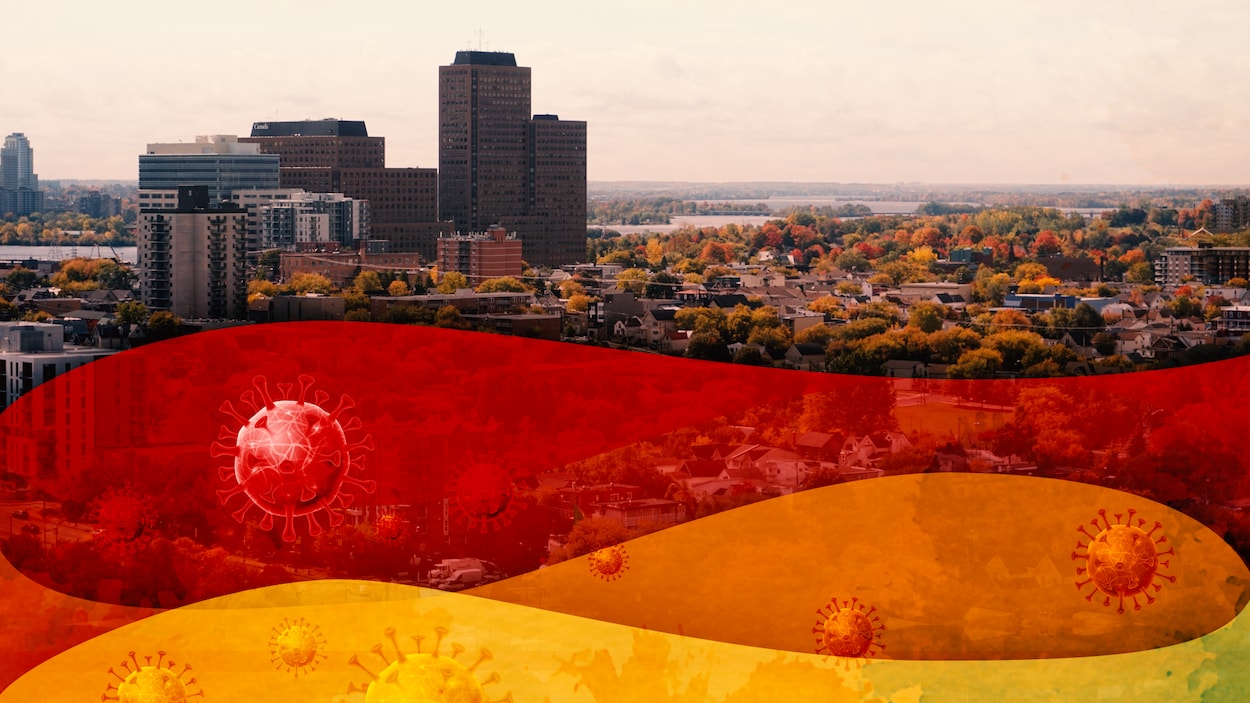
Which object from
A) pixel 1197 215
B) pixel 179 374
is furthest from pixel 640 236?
pixel 179 374

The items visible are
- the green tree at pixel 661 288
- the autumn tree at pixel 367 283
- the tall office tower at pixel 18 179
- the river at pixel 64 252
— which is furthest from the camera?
the tall office tower at pixel 18 179

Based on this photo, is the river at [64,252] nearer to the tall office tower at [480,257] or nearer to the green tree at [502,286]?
the tall office tower at [480,257]

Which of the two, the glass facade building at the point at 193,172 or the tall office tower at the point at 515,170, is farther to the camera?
the tall office tower at the point at 515,170

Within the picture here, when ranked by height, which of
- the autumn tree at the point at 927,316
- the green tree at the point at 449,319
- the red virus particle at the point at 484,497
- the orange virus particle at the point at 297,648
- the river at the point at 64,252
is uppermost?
the river at the point at 64,252

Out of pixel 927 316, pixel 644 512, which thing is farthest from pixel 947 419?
pixel 927 316

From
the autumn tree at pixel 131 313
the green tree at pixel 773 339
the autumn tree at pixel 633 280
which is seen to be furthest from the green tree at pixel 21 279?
the green tree at pixel 773 339

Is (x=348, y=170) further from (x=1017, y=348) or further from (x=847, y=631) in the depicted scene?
(x=847, y=631)
